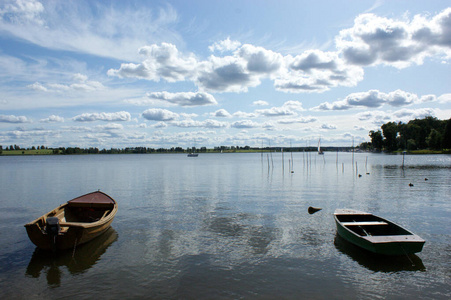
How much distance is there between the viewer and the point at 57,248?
51.7ft

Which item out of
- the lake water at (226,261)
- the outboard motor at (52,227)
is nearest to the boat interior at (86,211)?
the lake water at (226,261)

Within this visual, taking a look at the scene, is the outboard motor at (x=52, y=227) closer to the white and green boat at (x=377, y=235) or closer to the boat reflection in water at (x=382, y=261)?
the boat reflection in water at (x=382, y=261)

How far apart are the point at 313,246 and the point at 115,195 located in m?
27.9

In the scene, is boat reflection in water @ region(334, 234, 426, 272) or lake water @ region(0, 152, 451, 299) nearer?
lake water @ region(0, 152, 451, 299)

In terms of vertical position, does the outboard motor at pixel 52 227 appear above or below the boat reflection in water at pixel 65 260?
above

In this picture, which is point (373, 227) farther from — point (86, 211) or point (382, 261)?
point (86, 211)

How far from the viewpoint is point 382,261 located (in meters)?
14.8

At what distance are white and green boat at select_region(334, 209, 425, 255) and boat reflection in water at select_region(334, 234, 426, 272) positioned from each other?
53cm

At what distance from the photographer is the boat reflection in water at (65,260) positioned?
13.7m

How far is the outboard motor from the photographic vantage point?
15.0 metres

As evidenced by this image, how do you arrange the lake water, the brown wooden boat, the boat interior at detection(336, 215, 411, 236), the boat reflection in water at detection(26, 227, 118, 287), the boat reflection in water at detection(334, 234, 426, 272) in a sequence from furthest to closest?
the boat interior at detection(336, 215, 411, 236), the brown wooden boat, the boat reflection in water at detection(334, 234, 426, 272), the boat reflection in water at detection(26, 227, 118, 287), the lake water

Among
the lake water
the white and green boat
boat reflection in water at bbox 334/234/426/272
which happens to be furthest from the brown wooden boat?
the white and green boat

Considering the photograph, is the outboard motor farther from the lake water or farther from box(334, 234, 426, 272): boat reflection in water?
box(334, 234, 426, 272): boat reflection in water

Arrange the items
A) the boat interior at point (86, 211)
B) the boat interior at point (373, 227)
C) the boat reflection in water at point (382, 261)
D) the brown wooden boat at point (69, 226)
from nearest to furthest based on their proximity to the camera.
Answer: the boat reflection in water at point (382, 261), the brown wooden boat at point (69, 226), the boat interior at point (373, 227), the boat interior at point (86, 211)
